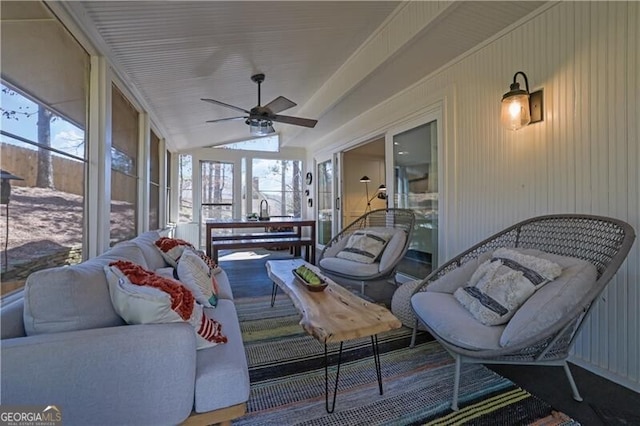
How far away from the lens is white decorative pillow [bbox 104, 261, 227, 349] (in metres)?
1.18

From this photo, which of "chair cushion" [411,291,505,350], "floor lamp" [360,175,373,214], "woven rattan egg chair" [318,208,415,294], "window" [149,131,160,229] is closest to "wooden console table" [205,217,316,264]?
"window" [149,131,160,229]

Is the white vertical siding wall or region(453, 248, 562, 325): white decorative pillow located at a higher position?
the white vertical siding wall

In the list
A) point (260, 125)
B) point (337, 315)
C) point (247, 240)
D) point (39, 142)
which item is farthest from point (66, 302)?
point (247, 240)

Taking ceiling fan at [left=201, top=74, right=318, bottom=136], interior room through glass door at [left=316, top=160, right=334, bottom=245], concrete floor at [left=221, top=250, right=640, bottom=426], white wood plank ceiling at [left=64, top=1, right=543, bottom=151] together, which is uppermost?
white wood plank ceiling at [left=64, top=1, right=543, bottom=151]

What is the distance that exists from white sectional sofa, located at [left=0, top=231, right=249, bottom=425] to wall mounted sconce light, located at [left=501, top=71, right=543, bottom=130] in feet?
8.07

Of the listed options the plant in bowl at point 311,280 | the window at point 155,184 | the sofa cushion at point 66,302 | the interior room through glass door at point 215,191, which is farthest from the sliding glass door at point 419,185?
the interior room through glass door at point 215,191

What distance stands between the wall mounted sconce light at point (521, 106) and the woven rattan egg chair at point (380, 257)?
1374mm

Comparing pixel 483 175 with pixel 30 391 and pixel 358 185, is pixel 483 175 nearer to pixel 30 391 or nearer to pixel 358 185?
pixel 30 391

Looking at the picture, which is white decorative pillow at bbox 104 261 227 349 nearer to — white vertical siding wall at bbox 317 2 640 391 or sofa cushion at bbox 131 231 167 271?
sofa cushion at bbox 131 231 167 271

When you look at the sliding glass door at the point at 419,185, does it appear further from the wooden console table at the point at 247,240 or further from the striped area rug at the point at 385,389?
the wooden console table at the point at 247,240

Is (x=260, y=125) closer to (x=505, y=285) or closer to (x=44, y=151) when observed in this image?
(x=44, y=151)

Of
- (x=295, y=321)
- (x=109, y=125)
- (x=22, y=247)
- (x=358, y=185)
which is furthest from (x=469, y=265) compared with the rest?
(x=358, y=185)

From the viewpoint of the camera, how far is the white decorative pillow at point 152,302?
3.87ft

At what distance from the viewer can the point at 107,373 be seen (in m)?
1.03
